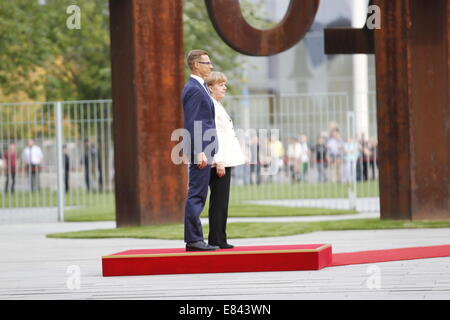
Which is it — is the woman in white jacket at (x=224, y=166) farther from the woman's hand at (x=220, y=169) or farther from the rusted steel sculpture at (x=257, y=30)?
the rusted steel sculpture at (x=257, y=30)

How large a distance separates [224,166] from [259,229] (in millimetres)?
5010

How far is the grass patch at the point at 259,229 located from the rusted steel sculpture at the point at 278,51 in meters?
0.39

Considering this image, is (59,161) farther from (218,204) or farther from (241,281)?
(241,281)

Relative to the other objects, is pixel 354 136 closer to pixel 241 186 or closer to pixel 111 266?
pixel 241 186

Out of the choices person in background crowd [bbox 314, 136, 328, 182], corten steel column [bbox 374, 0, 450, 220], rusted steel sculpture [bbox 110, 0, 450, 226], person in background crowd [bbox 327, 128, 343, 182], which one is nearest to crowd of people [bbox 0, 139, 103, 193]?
person in background crowd [bbox 314, 136, 328, 182]

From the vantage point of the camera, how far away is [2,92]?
32812 millimetres

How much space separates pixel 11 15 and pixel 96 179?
351 inches

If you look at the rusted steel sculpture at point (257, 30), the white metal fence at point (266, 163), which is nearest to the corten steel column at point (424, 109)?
the rusted steel sculpture at point (257, 30)

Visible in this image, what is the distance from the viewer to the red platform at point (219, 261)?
9.17 metres

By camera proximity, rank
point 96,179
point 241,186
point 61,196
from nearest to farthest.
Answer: point 61,196 → point 96,179 → point 241,186

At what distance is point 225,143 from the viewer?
991 centimetres

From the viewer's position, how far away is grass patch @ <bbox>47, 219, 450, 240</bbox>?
14.1 m

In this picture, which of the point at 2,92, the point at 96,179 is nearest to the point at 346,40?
the point at 96,179

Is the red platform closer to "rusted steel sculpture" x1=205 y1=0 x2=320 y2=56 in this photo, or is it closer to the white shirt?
"rusted steel sculpture" x1=205 y1=0 x2=320 y2=56
